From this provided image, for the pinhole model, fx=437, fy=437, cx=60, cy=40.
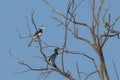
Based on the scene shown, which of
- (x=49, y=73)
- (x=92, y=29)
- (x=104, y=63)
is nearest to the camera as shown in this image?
(x=104, y=63)

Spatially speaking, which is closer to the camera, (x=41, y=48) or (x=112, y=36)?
(x=112, y=36)

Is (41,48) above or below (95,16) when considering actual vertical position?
below

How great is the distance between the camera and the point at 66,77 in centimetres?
524

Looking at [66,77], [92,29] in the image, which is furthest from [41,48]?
[92,29]

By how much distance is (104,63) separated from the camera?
14.7 feet

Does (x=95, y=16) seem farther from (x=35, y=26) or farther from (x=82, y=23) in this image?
(x=35, y=26)

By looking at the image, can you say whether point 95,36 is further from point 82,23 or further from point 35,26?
point 35,26

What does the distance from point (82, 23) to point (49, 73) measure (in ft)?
3.50

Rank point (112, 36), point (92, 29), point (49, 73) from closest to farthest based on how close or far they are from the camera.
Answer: point (92, 29)
point (112, 36)
point (49, 73)

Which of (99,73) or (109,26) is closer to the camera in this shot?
(99,73)

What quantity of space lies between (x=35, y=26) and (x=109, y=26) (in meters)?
1.48

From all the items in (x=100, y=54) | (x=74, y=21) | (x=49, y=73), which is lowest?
(x=49, y=73)

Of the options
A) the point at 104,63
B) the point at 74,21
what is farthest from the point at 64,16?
the point at 104,63

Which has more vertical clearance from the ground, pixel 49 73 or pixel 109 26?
pixel 109 26
